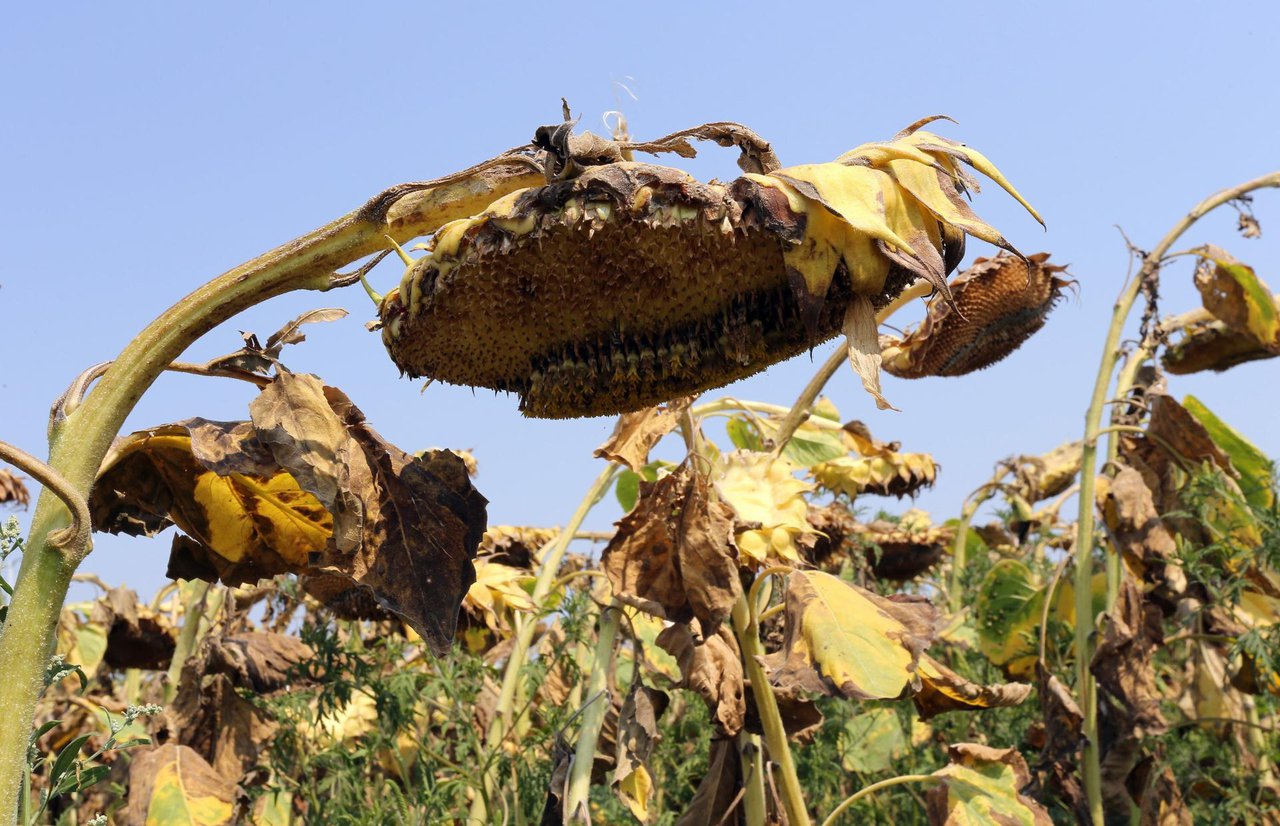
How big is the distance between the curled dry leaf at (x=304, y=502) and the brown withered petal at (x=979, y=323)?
1637 millimetres

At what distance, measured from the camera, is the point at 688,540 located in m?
2.05

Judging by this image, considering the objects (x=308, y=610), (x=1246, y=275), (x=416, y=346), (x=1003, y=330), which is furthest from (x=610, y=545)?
(x=1246, y=275)

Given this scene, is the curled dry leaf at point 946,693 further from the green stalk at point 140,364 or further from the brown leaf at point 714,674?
the green stalk at point 140,364

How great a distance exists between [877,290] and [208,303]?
694mm

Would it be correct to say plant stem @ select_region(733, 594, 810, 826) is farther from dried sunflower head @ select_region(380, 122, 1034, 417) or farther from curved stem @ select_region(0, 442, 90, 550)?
curved stem @ select_region(0, 442, 90, 550)

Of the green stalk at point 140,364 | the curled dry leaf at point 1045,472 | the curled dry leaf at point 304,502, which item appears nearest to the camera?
the green stalk at point 140,364

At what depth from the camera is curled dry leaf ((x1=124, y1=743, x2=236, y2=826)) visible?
2.84 m

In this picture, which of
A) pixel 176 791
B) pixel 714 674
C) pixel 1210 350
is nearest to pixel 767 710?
pixel 714 674

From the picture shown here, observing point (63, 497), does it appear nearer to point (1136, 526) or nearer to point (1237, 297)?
point (1136, 526)

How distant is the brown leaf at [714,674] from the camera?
2.36 m

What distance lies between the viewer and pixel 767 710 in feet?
7.89

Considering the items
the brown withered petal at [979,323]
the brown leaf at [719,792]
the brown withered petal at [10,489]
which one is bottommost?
the brown leaf at [719,792]

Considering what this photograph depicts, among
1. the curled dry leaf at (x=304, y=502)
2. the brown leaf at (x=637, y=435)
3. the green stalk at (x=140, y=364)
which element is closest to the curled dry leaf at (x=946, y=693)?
the brown leaf at (x=637, y=435)

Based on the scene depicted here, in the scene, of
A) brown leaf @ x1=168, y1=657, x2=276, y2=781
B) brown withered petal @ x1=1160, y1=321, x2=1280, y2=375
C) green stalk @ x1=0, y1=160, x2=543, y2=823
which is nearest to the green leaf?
brown withered petal @ x1=1160, y1=321, x2=1280, y2=375
